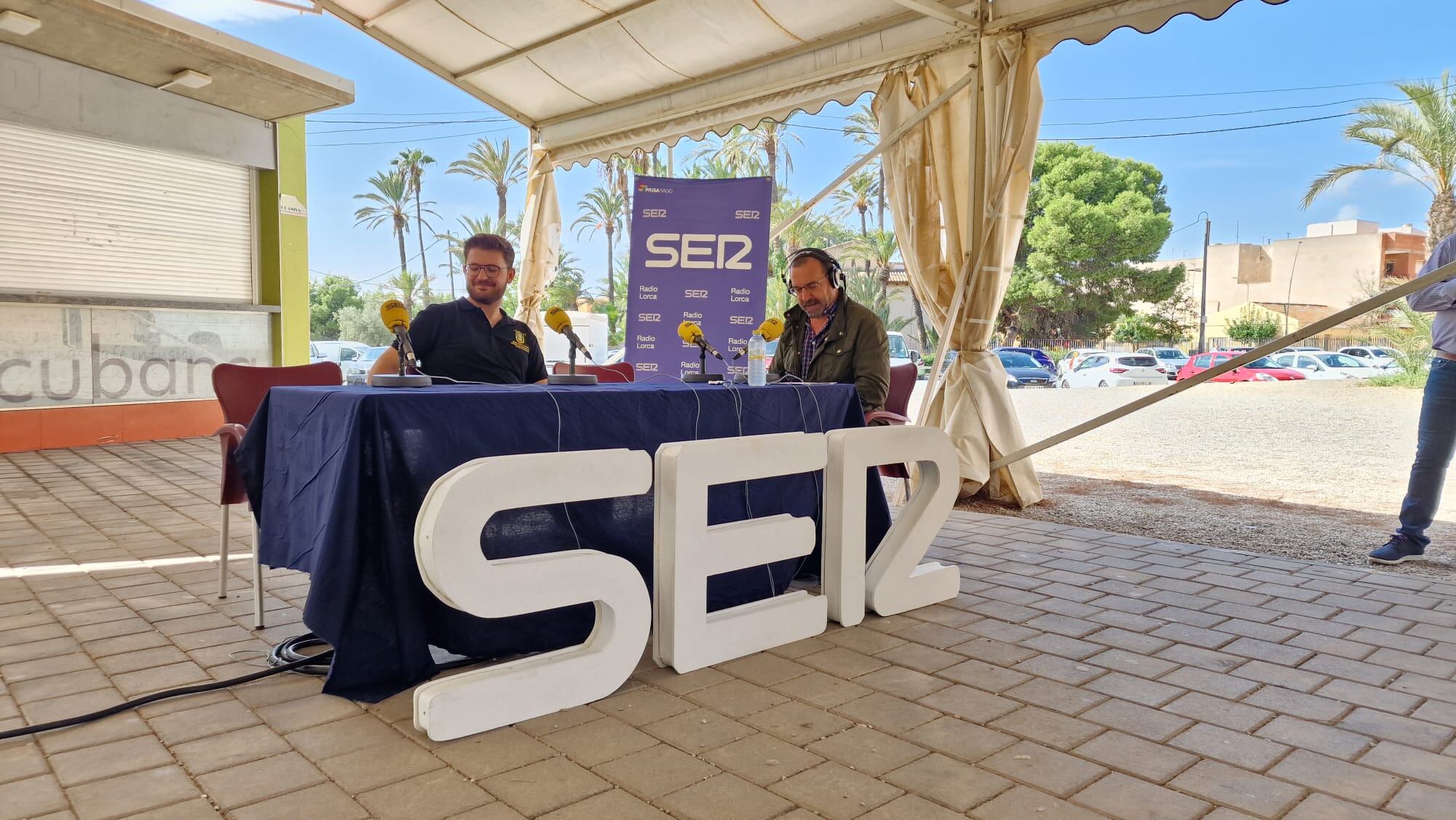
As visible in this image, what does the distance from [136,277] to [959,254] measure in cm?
785

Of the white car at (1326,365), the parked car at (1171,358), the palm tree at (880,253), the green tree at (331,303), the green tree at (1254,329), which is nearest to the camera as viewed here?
the white car at (1326,365)

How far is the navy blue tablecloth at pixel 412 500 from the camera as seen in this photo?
2383 mm

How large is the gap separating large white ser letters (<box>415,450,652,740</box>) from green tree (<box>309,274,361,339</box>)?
5241 cm

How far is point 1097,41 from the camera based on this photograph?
4.70 meters

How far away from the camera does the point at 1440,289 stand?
13.1 feet

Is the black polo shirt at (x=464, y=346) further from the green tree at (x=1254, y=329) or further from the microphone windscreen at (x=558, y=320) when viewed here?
the green tree at (x=1254, y=329)

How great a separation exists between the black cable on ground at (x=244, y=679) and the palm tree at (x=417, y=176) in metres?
38.2

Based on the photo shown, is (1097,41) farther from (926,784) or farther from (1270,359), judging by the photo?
(1270,359)

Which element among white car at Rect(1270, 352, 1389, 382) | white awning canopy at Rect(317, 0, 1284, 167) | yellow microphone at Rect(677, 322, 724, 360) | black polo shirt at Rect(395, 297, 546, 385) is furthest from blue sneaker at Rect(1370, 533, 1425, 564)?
white car at Rect(1270, 352, 1389, 382)

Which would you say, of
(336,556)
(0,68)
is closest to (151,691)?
(336,556)

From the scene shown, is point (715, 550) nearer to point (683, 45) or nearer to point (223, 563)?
point (223, 563)

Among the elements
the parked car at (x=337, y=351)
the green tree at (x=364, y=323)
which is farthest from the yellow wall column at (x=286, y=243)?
the green tree at (x=364, y=323)

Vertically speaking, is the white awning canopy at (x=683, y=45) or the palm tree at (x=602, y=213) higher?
the palm tree at (x=602, y=213)

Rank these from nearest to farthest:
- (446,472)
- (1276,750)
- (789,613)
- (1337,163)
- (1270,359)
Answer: (1276,750) → (446,472) → (789,613) → (1337,163) → (1270,359)
